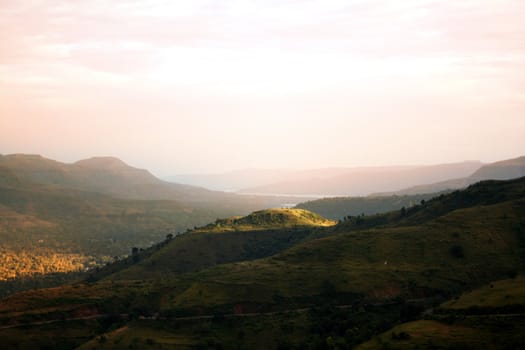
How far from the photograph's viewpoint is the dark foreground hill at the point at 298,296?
114188 mm

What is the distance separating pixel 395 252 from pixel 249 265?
149 feet

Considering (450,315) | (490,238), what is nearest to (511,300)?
(450,315)

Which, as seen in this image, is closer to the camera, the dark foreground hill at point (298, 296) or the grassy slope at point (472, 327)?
the grassy slope at point (472, 327)

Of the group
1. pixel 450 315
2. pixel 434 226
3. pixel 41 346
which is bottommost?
pixel 41 346

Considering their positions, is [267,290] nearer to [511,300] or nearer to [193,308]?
[193,308]

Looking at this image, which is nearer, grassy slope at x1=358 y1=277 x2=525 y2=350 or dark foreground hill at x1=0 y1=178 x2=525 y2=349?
grassy slope at x1=358 y1=277 x2=525 y2=350

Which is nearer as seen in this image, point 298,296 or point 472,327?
point 472,327

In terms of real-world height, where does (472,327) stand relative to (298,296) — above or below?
above

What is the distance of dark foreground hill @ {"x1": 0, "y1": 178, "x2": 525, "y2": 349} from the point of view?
375 feet

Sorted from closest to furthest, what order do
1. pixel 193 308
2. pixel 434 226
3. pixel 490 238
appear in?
pixel 193 308 < pixel 490 238 < pixel 434 226

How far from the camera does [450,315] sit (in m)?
95.2

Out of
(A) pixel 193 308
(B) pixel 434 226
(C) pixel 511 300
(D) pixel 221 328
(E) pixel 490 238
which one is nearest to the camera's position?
(C) pixel 511 300

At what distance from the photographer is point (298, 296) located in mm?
129375

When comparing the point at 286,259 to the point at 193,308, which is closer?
the point at 193,308
